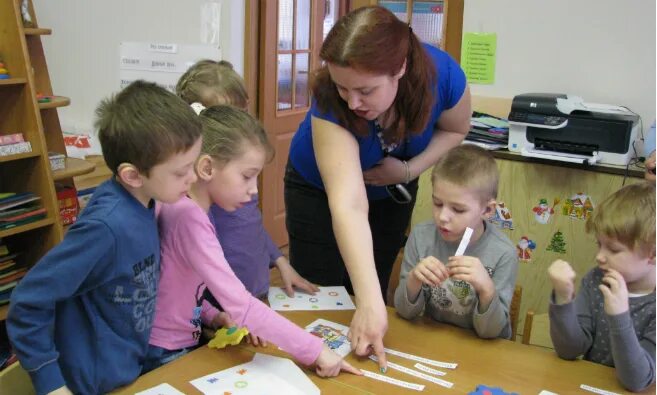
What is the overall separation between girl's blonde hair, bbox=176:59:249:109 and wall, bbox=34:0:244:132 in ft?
6.00

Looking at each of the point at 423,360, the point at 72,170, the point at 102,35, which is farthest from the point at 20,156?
the point at 423,360

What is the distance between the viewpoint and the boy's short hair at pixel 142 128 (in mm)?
1244

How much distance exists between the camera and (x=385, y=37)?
1.45 meters

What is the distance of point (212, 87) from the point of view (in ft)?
6.62

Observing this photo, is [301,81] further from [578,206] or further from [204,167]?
[204,167]

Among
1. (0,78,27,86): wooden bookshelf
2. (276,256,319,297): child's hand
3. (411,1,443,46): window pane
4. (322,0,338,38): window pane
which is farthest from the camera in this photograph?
(322,0,338,38): window pane

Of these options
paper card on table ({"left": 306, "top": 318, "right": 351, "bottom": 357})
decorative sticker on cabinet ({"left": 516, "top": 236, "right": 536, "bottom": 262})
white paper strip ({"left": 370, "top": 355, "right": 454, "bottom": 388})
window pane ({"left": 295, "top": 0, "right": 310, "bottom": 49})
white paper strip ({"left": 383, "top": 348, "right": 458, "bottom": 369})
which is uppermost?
window pane ({"left": 295, "top": 0, "right": 310, "bottom": 49})

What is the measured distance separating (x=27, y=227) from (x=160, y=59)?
5.30ft

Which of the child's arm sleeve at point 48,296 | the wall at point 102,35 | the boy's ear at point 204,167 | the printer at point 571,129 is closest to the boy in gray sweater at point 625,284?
the boy's ear at point 204,167

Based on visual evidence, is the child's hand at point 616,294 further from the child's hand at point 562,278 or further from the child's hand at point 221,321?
the child's hand at point 221,321

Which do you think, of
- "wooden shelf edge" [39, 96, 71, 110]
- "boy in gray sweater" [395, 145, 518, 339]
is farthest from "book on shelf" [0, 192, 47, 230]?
"boy in gray sweater" [395, 145, 518, 339]

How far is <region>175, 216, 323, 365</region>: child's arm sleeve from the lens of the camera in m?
1.34

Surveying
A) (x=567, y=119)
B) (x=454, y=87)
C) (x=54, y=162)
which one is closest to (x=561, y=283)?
(x=454, y=87)

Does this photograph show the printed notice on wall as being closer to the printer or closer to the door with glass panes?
the printer
